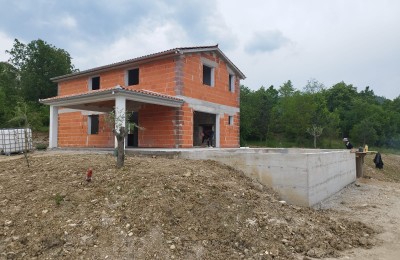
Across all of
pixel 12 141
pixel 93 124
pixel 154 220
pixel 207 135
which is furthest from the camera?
pixel 207 135

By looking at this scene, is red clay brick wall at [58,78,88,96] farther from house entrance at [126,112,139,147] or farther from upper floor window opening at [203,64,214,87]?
upper floor window opening at [203,64,214,87]

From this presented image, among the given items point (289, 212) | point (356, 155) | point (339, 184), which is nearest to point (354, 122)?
point (356, 155)

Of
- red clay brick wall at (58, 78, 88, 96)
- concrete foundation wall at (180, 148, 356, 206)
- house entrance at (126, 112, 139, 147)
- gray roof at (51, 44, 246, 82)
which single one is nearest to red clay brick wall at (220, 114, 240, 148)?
gray roof at (51, 44, 246, 82)

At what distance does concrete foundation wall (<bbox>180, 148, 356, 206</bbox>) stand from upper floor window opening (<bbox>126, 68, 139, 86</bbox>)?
717cm

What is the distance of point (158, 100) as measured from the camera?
13.3m

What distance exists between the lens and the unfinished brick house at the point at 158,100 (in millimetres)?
14328

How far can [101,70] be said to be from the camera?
1747 cm

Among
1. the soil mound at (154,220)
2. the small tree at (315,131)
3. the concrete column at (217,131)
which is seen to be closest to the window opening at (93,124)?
the concrete column at (217,131)

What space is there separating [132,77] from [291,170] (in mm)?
10982

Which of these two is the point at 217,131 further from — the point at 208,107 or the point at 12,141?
the point at 12,141

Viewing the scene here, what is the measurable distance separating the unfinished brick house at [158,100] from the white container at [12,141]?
124cm

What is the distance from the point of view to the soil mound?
5418 mm

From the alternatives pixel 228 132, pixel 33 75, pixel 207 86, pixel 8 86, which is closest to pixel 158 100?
pixel 207 86

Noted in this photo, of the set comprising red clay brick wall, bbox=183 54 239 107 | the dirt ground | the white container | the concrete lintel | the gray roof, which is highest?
the gray roof
